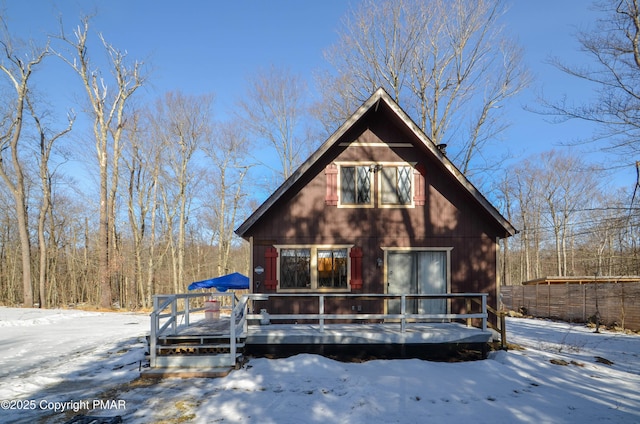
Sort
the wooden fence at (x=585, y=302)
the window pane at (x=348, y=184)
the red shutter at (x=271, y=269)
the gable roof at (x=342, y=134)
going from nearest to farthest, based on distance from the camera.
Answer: the gable roof at (x=342, y=134)
the red shutter at (x=271, y=269)
the window pane at (x=348, y=184)
the wooden fence at (x=585, y=302)

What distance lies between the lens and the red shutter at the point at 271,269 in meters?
10.8

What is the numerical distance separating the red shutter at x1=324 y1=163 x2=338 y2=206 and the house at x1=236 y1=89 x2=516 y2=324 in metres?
0.03

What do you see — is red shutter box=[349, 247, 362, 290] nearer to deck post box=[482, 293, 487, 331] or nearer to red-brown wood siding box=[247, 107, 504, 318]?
red-brown wood siding box=[247, 107, 504, 318]

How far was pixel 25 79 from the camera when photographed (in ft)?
79.2

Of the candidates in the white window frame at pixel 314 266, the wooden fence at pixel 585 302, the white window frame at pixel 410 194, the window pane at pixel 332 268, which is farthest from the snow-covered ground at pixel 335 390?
the wooden fence at pixel 585 302

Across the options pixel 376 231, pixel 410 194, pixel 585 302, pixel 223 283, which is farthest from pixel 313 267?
pixel 585 302

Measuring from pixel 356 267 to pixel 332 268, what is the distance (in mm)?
683

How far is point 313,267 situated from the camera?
36.0ft

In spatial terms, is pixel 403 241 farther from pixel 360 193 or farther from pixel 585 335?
pixel 585 335

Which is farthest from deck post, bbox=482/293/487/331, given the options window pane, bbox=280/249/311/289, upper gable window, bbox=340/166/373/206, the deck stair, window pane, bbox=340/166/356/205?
the deck stair

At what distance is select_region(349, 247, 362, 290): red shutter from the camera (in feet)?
35.8

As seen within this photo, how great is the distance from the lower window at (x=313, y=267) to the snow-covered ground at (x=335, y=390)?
2.76 metres

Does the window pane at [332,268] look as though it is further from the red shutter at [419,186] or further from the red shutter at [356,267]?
the red shutter at [419,186]

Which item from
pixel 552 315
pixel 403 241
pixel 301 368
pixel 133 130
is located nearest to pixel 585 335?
pixel 552 315
